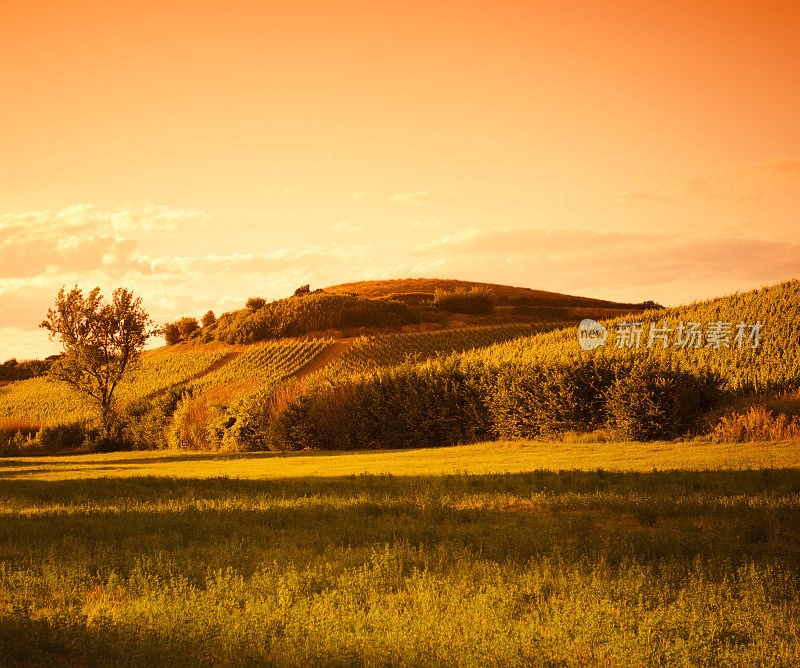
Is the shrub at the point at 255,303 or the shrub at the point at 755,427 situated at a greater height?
the shrub at the point at 255,303

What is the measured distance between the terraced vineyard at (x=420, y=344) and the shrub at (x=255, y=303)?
2964 cm

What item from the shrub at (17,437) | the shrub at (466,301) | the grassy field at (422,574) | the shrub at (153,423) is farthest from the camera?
the shrub at (466,301)

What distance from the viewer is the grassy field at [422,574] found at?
220 inches

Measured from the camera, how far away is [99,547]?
9.46 m

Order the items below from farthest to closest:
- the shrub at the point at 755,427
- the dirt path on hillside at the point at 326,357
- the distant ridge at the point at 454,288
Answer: the distant ridge at the point at 454,288
the dirt path on hillside at the point at 326,357
the shrub at the point at 755,427

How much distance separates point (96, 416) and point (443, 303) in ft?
169

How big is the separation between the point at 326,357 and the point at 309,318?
59.5 feet

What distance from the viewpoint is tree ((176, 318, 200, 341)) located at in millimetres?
107881

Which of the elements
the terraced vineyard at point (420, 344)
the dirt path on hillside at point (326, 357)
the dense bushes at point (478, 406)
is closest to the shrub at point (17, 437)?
the dirt path on hillside at point (326, 357)

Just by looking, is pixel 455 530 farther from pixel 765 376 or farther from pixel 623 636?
pixel 765 376

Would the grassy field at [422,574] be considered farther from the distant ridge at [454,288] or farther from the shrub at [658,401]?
the distant ridge at [454,288]

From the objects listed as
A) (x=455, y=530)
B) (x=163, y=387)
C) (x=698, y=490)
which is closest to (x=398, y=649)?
(x=455, y=530)

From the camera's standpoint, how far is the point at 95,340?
2046 inches

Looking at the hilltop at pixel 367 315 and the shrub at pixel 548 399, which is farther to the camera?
the hilltop at pixel 367 315
